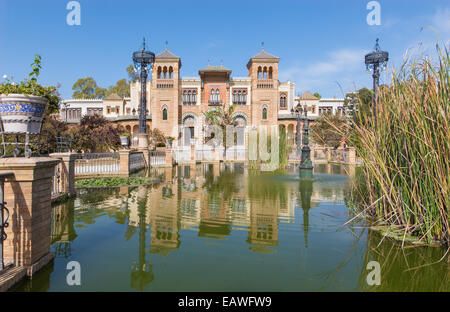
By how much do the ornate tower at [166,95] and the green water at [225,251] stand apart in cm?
3311

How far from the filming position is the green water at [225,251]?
2.89 metres

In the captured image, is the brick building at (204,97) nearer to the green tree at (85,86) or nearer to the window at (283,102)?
the window at (283,102)

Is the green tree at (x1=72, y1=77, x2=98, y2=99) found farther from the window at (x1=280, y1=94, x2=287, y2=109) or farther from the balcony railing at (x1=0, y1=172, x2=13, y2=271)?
the balcony railing at (x1=0, y1=172, x2=13, y2=271)

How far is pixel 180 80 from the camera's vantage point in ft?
132

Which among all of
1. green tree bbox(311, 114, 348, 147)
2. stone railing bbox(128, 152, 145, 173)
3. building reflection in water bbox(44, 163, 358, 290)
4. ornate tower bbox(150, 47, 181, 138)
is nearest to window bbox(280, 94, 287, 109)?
green tree bbox(311, 114, 348, 147)

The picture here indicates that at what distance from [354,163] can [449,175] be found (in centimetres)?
→ 1867

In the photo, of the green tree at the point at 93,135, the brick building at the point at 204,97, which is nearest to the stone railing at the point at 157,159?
the green tree at the point at 93,135

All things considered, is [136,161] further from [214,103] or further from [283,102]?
[283,102]

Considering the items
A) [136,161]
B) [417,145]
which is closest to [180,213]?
[417,145]

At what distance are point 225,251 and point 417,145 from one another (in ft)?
10.2

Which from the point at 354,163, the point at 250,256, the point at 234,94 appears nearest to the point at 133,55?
the point at 354,163

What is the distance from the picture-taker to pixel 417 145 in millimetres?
3973
